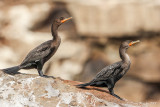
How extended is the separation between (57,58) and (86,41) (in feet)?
7.38

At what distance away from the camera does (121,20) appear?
79.3 feet

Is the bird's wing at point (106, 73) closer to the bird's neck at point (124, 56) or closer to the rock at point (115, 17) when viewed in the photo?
the bird's neck at point (124, 56)

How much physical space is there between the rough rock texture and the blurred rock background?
14.3 m

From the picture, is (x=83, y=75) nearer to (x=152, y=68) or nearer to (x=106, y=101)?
(x=152, y=68)

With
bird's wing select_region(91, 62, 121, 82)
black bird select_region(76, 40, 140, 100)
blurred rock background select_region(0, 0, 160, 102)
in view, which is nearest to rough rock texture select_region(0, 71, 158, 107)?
black bird select_region(76, 40, 140, 100)

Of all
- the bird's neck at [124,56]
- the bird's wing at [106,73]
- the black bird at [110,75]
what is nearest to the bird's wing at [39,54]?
the black bird at [110,75]

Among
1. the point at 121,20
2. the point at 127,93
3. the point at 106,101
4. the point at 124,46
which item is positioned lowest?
the point at 127,93

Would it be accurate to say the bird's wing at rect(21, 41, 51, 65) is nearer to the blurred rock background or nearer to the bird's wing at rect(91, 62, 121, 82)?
the bird's wing at rect(91, 62, 121, 82)

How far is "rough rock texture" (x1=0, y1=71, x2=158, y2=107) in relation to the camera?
29.1 ft

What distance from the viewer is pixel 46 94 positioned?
911cm

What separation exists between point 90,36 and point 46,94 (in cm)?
1618

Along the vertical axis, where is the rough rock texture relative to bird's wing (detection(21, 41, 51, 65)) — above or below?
below

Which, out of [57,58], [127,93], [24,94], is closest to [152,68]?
[127,93]

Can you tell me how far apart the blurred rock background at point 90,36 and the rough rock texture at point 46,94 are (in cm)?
1434
